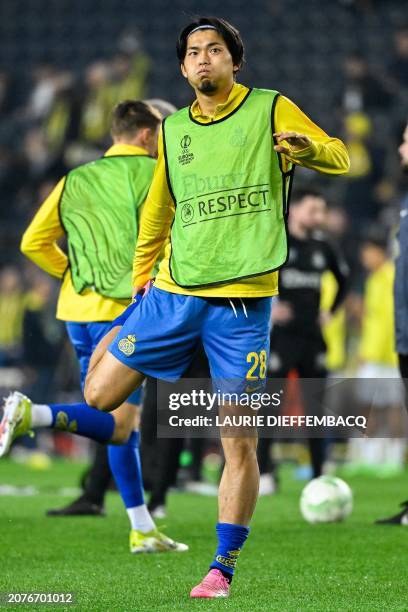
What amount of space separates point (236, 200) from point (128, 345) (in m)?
0.69

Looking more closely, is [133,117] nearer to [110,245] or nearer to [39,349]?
[110,245]

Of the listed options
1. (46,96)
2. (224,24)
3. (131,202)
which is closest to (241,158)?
(224,24)

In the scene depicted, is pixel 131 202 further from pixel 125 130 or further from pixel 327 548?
pixel 327 548

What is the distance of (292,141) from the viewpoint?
4.26 m

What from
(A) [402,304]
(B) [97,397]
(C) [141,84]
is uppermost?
(C) [141,84]

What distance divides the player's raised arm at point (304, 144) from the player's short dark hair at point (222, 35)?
0.29 metres

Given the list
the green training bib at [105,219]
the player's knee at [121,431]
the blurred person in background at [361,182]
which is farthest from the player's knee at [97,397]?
the blurred person in background at [361,182]

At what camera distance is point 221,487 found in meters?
4.51

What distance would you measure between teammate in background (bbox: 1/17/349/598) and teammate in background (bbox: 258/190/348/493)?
188 inches

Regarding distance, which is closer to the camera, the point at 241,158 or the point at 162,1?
the point at 241,158

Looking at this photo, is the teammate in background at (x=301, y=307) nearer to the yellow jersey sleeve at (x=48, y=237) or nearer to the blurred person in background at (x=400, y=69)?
the yellow jersey sleeve at (x=48, y=237)

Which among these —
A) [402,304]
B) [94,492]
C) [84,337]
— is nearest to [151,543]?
[84,337]

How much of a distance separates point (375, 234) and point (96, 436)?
34.1 feet

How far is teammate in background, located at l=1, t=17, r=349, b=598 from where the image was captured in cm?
445
